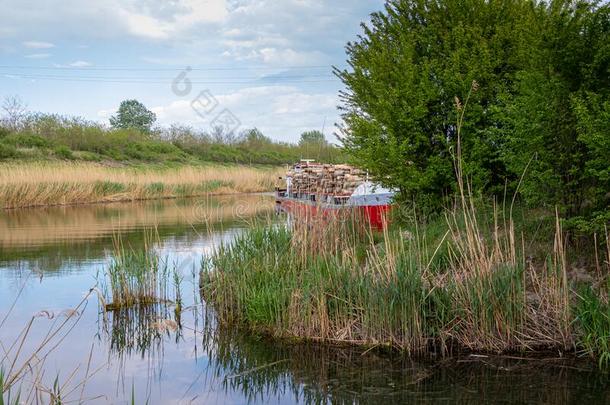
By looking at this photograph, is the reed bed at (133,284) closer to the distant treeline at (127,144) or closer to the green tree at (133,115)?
the distant treeline at (127,144)

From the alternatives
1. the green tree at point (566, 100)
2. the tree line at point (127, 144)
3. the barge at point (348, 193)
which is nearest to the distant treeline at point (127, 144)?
the tree line at point (127, 144)

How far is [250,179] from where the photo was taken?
117ft

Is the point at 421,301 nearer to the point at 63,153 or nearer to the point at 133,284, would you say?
the point at 133,284

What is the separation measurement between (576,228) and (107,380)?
529cm

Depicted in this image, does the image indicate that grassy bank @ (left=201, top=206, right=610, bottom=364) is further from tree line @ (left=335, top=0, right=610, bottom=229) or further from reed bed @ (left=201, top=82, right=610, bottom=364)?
tree line @ (left=335, top=0, right=610, bottom=229)

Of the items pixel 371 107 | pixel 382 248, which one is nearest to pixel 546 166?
pixel 382 248

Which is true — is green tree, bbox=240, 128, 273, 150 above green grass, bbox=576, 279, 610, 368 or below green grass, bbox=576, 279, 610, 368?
above

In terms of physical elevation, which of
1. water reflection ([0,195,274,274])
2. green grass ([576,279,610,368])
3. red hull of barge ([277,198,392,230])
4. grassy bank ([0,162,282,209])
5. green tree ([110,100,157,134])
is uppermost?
green tree ([110,100,157,134])

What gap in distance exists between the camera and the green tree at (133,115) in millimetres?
72438

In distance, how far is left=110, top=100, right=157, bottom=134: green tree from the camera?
72.4m

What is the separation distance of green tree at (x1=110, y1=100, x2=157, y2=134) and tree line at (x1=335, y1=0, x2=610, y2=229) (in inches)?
2487

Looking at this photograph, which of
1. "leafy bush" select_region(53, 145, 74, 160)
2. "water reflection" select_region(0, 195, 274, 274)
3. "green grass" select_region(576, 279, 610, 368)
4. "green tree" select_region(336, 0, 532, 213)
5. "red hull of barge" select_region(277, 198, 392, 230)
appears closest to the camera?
"green grass" select_region(576, 279, 610, 368)

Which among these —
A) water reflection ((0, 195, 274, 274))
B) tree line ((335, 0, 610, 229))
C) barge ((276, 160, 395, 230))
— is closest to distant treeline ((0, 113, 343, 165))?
water reflection ((0, 195, 274, 274))

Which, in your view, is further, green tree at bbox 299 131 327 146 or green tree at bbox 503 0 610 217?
green tree at bbox 299 131 327 146
